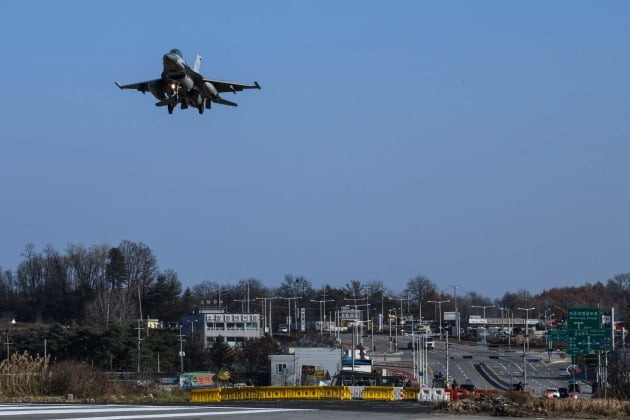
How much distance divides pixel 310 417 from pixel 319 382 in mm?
57284

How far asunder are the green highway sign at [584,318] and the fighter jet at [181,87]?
105 ft

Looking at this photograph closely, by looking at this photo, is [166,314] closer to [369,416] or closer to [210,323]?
[210,323]

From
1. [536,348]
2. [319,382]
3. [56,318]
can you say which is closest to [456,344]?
[536,348]

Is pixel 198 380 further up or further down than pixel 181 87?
further down

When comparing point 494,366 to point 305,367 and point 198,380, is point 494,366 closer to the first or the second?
point 305,367

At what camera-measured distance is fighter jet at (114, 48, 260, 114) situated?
37.5 m

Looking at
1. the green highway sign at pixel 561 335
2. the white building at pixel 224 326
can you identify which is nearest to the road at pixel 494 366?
the green highway sign at pixel 561 335

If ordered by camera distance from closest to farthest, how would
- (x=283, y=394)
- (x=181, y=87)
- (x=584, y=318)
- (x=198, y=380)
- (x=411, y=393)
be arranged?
(x=181, y=87) < (x=411, y=393) < (x=283, y=394) < (x=584, y=318) < (x=198, y=380)

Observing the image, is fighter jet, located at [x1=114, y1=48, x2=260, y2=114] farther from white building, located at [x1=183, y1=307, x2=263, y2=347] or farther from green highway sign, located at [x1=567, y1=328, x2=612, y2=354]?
white building, located at [x1=183, y1=307, x2=263, y2=347]

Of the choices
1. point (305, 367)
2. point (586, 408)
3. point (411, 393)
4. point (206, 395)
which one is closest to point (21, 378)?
point (206, 395)

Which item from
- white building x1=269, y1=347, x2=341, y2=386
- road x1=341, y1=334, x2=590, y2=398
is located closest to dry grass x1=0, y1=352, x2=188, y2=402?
white building x1=269, y1=347, x2=341, y2=386

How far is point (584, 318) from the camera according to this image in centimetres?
6512

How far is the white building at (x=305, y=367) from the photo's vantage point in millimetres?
88812

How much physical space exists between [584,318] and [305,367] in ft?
106
